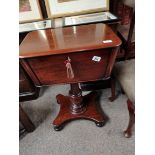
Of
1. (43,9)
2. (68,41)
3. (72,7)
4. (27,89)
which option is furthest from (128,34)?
(27,89)

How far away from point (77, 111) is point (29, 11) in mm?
1175

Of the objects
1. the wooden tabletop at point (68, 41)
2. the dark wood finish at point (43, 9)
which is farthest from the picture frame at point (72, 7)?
the wooden tabletop at point (68, 41)

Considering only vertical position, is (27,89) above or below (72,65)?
below

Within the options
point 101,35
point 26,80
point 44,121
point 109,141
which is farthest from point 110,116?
point 26,80

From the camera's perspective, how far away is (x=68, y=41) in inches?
50.2

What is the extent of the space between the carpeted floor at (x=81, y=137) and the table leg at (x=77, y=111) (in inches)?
2.6

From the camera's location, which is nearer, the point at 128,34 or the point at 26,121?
the point at 26,121

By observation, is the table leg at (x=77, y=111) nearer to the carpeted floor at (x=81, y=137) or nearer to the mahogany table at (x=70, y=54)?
the carpeted floor at (x=81, y=137)

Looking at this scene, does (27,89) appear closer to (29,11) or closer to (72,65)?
(29,11)

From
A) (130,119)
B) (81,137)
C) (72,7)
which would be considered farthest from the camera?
(72,7)

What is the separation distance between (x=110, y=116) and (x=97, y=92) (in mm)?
412

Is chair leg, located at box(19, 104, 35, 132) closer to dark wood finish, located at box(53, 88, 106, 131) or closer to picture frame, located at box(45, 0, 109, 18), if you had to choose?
dark wood finish, located at box(53, 88, 106, 131)

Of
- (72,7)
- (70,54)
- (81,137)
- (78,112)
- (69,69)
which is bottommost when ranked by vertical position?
A: (81,137)
